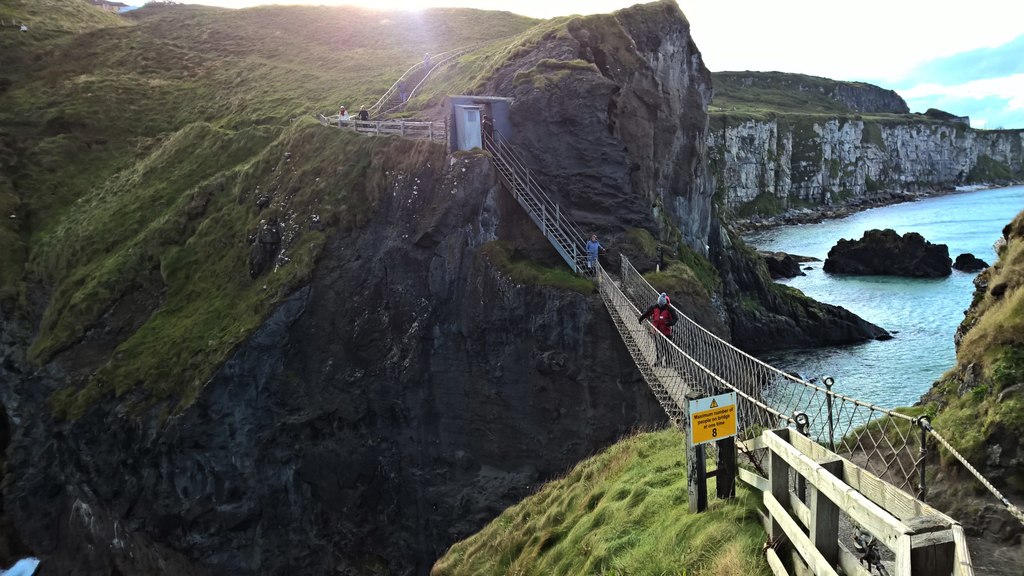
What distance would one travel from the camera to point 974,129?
197375 millimetres

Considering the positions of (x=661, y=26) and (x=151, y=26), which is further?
(x=151, y=26)

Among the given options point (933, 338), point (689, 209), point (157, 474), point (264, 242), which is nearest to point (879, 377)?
point (933, 338)

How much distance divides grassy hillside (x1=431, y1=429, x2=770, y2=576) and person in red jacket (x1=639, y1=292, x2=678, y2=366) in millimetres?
2278

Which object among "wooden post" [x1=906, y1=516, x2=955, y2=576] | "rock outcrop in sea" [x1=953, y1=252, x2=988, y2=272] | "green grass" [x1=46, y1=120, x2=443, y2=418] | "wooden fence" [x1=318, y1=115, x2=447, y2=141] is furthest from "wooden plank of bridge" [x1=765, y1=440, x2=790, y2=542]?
"rock outcrop in sea" [x1=953, y1=252, x2=988, y2=272]

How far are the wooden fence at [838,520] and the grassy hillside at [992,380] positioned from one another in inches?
149

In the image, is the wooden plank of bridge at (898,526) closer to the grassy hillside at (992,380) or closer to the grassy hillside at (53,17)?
the grassy hillside at (992,380)

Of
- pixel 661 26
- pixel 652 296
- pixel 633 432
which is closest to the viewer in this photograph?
pixel 633 432

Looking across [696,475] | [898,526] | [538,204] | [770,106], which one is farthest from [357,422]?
[770,106]

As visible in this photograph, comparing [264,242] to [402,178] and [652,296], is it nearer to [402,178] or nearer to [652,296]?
[402,178]

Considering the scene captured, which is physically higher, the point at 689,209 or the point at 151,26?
the point at 151,26

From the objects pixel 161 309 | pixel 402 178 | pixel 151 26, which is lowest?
pixel 161 309

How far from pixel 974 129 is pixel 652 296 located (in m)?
228

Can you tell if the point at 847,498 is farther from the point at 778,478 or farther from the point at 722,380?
the point at 722,380

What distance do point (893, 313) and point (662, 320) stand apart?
135 feet
